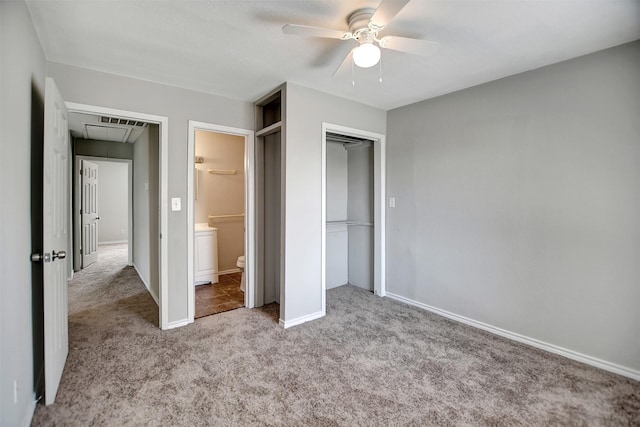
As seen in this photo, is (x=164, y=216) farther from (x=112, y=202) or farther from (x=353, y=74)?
(x=112, y=202)

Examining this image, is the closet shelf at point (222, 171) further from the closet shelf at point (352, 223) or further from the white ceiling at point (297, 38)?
the white ceiling at point (297, 38)

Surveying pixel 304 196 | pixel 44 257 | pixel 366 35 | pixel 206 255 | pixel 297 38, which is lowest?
pixel 206 255

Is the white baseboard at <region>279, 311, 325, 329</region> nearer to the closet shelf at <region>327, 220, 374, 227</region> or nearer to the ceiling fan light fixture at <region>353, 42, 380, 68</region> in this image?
the closet shelf at <region>327, 220, 374, 227</region>

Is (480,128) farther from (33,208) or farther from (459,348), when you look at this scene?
(33,208)

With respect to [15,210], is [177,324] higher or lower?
lower

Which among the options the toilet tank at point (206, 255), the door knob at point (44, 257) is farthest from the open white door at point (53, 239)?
the toilet tank at point (206, 255)

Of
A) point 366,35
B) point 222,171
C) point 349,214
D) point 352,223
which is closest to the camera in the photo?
point 366,35

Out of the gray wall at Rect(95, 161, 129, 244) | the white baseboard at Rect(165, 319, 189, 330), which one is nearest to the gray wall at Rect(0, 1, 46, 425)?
the white baseboard at Rect(165, 319, 189, 330)

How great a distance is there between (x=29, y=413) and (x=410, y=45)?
3083 mm

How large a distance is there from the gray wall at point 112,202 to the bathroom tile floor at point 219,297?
5198mm

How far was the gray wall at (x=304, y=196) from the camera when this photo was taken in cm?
296

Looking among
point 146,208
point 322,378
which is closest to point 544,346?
point 322,378

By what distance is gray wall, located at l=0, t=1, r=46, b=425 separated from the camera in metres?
1.33

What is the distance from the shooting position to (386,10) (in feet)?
5.02
